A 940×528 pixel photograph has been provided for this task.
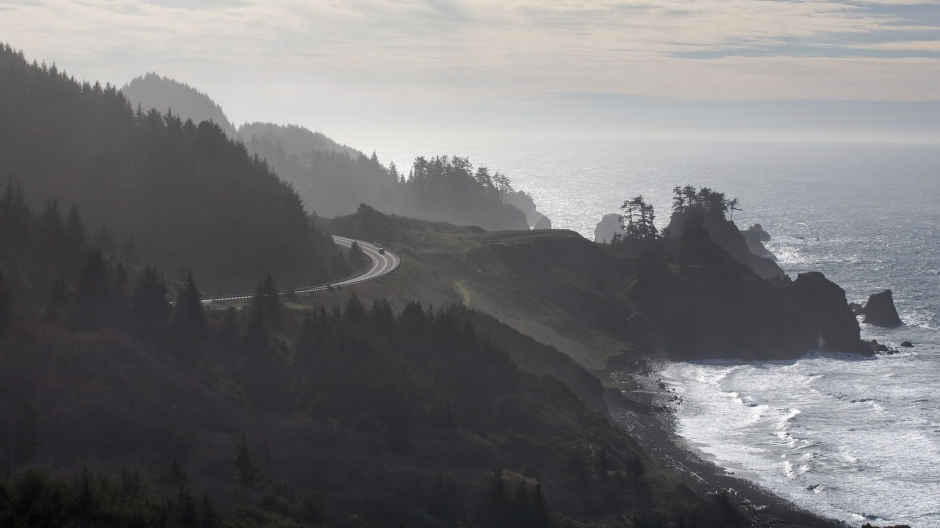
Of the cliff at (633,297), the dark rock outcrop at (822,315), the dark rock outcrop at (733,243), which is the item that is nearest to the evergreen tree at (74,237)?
the cliff at (633,297)

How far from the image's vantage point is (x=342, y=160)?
186375 mm

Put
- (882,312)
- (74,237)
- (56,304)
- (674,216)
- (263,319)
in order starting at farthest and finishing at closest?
(674,216)
(882,312)
(74,237)
(263,319)
(56,304)

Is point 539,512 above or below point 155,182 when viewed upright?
below

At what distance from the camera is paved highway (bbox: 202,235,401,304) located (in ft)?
183

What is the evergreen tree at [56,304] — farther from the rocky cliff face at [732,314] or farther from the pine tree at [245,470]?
the rocky cliff face at [732,314]

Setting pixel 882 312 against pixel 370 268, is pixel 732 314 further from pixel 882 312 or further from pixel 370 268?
pixel 370 268

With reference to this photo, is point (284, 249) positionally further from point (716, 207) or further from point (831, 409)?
point (716, 207)

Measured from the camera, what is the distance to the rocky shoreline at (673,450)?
45.0 m

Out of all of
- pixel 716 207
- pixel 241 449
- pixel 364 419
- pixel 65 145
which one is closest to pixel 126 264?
pixel 364 419

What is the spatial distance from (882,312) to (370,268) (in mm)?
66415

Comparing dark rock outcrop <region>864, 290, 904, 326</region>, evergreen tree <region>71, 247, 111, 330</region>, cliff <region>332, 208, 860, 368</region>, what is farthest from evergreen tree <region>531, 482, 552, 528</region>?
dark rock outcrop <region>864, 290, 904, 326</region>

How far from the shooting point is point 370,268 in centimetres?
7662

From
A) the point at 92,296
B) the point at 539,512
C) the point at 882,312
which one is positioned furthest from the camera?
the point at 882,312

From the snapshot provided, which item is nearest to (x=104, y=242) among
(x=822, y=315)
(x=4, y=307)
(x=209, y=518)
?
(x=4, y=307)
